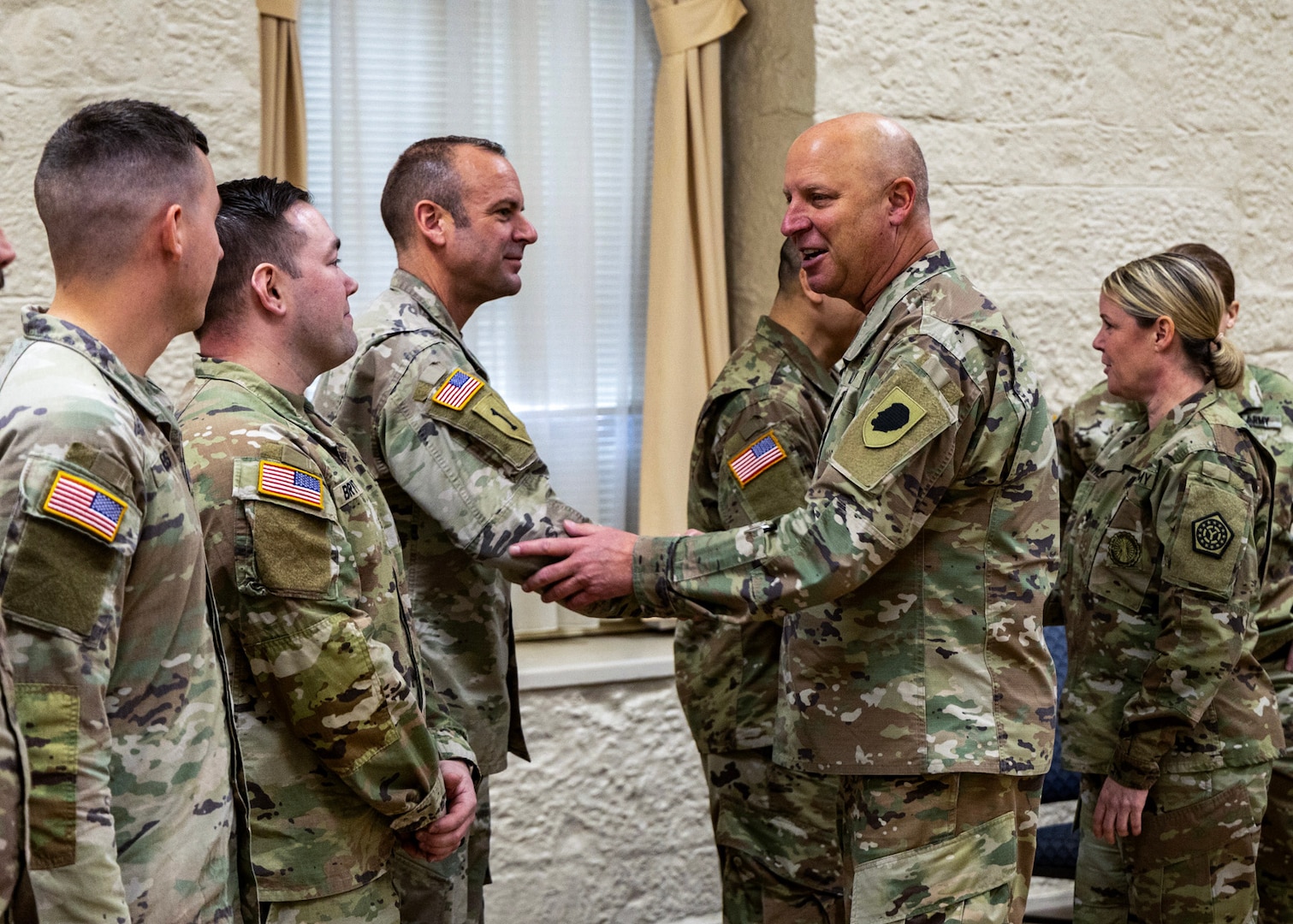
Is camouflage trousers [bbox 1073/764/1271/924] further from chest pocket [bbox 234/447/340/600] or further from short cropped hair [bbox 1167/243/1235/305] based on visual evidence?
chest pocket [bbox 234/447/340/600]

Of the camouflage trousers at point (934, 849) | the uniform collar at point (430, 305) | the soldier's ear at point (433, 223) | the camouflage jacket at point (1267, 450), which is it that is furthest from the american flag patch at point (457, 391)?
the camouflage jacket at point (1267, 450)

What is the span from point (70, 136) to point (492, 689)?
1253 millimetres

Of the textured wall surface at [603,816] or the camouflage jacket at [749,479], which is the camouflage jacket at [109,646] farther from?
the textured wall surface at [603,816]

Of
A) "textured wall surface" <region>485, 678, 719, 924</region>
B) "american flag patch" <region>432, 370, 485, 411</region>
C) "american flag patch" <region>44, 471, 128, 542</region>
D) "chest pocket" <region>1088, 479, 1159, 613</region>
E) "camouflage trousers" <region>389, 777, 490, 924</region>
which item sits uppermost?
"american flag patch" <region>44, 471, 128, 542</region>

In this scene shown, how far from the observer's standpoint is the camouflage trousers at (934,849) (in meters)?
1.83

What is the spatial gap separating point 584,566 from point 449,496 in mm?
248

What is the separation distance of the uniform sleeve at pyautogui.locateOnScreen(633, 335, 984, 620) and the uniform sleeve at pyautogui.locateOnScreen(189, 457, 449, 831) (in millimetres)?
567

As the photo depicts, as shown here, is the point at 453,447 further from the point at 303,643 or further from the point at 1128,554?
the point at 1128,554

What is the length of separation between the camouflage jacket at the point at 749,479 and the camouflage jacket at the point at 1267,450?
0.77m

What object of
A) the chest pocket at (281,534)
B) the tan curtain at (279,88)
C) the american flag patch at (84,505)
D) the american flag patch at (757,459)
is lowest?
the american flag patch at (757,459)

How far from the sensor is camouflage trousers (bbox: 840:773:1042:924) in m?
1.83

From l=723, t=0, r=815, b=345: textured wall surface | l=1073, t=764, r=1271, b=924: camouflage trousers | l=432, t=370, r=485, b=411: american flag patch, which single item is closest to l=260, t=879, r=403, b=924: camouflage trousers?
l=432, t=370, r=485, b=411: american flag patch

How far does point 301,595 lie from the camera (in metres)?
1.54

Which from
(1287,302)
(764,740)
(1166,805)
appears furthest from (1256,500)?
(1287,302)
